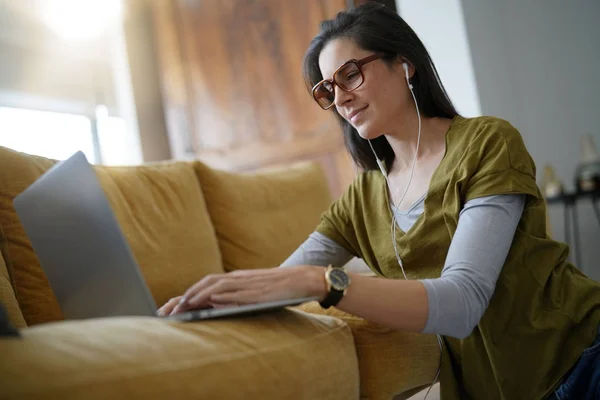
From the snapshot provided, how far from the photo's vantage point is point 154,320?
2.57ft

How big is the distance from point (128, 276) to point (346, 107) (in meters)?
0.69

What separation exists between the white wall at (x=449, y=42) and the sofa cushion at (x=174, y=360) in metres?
2.19

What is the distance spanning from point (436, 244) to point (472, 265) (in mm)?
234

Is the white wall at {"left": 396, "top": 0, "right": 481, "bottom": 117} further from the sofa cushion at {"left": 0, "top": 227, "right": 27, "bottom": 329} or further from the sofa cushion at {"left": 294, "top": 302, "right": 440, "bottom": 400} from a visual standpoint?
the sofa cushion at {"left": 0, "top": 227, "right": 27, "bottom": 329}

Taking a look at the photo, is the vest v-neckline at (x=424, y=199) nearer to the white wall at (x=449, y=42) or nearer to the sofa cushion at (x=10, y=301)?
the sofa cushion at (x=10, y=301)

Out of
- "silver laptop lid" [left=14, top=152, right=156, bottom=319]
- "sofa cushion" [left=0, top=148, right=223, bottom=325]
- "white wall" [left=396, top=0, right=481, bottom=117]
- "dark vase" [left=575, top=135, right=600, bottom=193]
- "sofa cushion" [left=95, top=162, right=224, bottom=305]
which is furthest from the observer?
"dark vase" [left=575, top=135, right=600, bottom=193]

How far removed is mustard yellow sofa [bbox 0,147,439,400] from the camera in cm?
65

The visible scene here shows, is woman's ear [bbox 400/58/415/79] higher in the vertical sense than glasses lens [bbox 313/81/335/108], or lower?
higher

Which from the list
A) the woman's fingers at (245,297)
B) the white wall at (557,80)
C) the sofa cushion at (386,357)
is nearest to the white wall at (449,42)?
the white wall at (557,80)

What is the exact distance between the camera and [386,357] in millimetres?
1084

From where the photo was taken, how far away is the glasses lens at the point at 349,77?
126 cm

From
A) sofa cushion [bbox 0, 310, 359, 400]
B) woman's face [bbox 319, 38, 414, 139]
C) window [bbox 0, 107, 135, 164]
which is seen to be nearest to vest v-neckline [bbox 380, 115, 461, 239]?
woman's face [bbox 319, 38, 414, 139]

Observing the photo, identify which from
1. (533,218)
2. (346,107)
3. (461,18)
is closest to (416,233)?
(533,218)

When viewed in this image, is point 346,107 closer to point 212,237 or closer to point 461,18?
point 212,237
